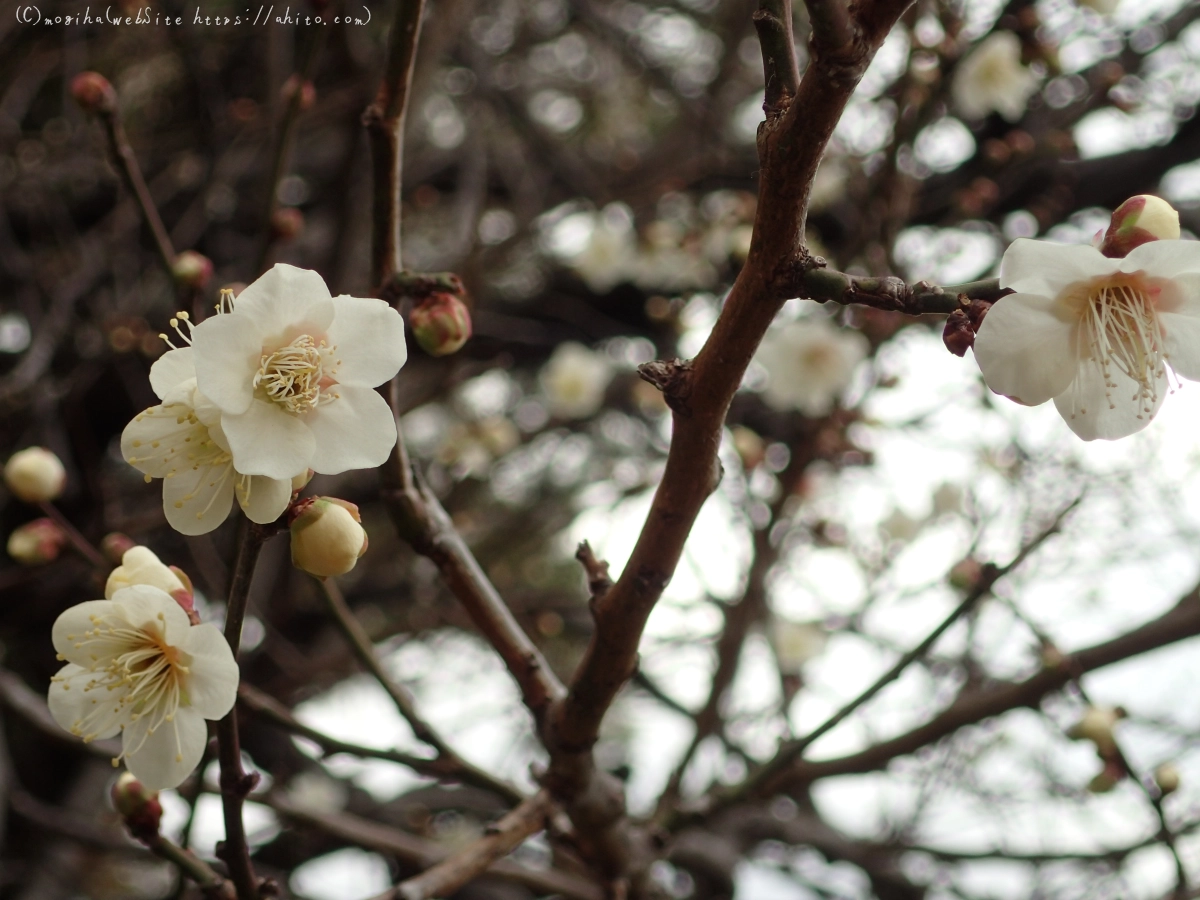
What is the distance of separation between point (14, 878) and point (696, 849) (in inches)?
73.5

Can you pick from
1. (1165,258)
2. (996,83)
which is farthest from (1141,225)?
(996,83)

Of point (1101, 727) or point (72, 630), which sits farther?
point (1101, 727)

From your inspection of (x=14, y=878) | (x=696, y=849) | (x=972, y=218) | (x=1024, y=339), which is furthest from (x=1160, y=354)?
(x=14, y=878)

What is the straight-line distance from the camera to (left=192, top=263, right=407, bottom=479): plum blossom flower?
2.42 feet

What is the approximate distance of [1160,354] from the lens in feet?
2.73

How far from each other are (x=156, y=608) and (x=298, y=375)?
0.23 meters

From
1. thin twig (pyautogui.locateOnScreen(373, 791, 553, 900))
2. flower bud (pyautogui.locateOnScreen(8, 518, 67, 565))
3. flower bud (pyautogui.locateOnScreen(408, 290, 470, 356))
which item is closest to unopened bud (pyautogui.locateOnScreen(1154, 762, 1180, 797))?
thin twig (pyautogui.locateOnScreen(373, 791, 553, 900))

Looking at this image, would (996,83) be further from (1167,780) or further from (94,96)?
(94,96)

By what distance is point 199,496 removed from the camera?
0.81 meters

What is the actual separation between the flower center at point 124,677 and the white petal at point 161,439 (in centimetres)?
14

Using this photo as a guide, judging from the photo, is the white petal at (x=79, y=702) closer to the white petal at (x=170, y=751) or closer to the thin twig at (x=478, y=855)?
the white petal at (x=170, y=751)

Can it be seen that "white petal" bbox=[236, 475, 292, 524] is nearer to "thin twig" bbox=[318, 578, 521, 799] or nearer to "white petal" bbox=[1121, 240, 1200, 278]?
"thin twig" bbox=[318, 578, 521, 799]

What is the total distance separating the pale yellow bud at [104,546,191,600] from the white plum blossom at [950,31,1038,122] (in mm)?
2245

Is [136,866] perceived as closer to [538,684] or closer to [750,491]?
[750,491]
